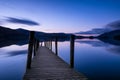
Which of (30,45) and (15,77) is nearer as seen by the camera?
(30,45)

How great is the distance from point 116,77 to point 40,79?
7.69 meters

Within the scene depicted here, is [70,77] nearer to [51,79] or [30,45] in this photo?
[51,79]

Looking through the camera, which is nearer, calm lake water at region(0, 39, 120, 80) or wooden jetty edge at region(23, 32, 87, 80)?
wooden jetty edge at region(23, 32, 87, 80)

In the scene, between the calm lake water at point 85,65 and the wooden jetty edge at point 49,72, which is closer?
the wooden jetty edge at point 49,72

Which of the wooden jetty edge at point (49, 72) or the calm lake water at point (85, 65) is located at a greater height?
the wooden jetty edge at point (49, 72)

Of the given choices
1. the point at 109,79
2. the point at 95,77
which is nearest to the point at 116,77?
the point at 109,79

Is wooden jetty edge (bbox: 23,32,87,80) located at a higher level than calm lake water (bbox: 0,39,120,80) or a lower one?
higher

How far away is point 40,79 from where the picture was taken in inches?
231

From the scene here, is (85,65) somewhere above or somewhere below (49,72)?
below

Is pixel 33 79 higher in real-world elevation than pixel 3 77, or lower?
higher

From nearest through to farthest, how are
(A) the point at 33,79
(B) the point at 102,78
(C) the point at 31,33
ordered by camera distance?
(A) the point at 33,79, (C) the point at 31,33, (B) the point at 102,78

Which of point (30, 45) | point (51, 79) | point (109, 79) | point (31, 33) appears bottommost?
point (109, 79)

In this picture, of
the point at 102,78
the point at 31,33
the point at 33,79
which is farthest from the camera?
the point at 102,78

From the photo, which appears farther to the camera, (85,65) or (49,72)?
(85,65)
